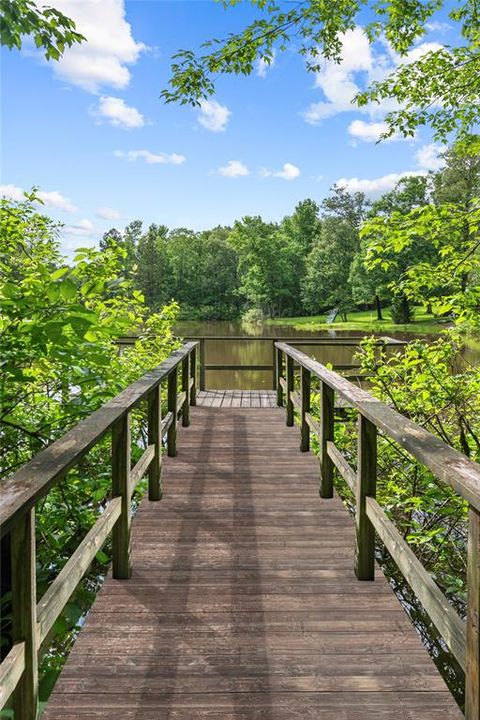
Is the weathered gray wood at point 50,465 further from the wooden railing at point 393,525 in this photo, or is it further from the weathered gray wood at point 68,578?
the wooden railing at point 393,525

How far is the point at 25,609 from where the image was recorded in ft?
4.01

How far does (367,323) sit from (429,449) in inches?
1386

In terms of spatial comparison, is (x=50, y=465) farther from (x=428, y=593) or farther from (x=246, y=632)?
(x=428, y=593)

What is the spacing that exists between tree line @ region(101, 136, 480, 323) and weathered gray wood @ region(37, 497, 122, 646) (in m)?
14.6

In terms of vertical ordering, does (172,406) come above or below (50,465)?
below

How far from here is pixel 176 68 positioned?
404 centimetres

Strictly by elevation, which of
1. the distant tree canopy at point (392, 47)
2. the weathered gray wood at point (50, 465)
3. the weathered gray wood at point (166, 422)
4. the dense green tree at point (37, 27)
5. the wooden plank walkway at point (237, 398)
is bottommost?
the wooden plank walkway at point (237, 398)

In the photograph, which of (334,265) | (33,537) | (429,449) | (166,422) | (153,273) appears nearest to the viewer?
(33,537)

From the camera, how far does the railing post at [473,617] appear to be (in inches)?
44.3

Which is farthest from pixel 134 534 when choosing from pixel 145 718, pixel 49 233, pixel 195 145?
pixel 195 145

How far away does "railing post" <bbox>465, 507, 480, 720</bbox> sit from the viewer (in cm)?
113

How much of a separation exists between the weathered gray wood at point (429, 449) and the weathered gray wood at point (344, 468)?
0.40m

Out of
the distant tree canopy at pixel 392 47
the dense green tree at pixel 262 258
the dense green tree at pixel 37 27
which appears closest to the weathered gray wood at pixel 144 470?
the dense green tree at pixel 37 27

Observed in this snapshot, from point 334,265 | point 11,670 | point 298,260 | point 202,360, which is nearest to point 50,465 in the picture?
point 11,670
